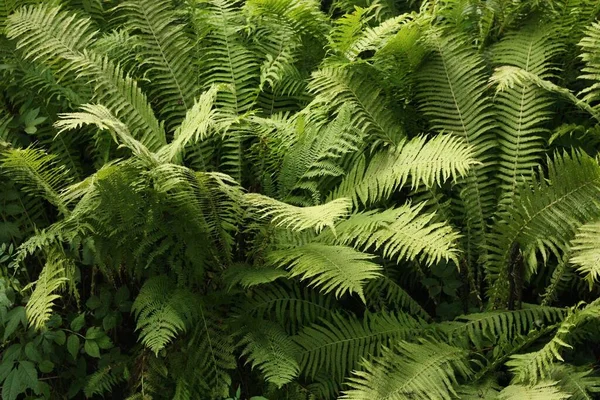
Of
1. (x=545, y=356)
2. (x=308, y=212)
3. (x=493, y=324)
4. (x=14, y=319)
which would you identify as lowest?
(x=14, y=319)

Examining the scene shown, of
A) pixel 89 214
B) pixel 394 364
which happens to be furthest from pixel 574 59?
pixel 89 214

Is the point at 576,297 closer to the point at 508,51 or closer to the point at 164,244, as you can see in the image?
the point at 508,51

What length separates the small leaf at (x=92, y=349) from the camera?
8.54 ft

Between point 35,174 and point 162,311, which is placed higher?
point 35,174

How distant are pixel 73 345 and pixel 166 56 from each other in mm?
1376

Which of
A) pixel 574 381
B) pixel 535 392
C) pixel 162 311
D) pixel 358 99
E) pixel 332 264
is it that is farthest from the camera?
pixel 358 99

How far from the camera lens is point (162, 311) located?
2.49m

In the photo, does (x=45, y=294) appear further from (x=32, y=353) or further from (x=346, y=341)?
(x=346, y=341)

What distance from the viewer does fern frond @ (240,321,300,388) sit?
239 centimetres

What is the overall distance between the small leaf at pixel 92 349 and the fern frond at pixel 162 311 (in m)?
0.19

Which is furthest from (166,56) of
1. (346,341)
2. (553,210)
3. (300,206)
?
(553,210)

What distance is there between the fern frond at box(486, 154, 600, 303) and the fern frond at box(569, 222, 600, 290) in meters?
0.06

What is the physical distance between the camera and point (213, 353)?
251 cm

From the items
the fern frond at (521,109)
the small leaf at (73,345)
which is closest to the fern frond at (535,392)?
the fern frond at (521,109)
